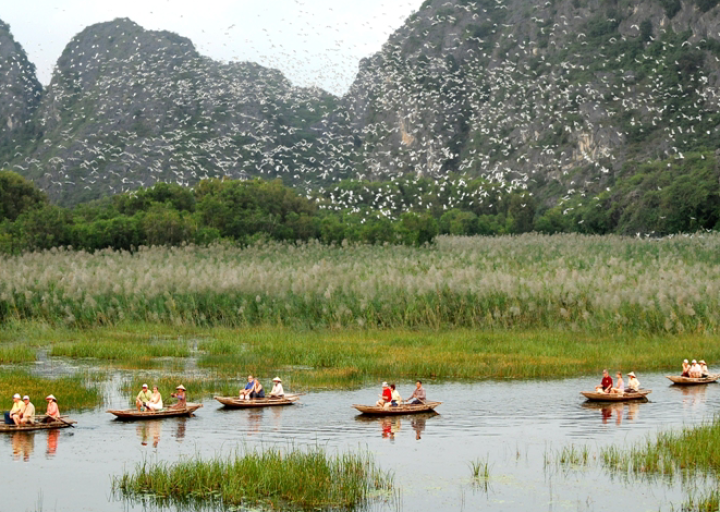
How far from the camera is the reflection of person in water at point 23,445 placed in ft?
57.1

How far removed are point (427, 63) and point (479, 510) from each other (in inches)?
7377

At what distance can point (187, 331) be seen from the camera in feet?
111

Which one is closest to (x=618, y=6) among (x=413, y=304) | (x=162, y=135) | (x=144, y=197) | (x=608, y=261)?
(x=162, y=135)

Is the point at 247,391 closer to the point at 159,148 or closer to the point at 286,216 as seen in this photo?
the point at 286,216

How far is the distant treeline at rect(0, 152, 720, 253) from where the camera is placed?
62.6m

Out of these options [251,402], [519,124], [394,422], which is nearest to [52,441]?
[251,402]

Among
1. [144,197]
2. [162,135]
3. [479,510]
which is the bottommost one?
[479,510]

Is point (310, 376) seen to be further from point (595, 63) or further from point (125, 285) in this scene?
point (595, 63)

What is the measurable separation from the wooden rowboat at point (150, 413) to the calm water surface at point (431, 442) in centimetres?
15

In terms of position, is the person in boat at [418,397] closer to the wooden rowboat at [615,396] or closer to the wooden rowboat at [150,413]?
the wooden rowboat at [615,396]

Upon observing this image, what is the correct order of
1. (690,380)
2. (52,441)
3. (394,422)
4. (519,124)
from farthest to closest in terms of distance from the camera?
1. (519,124)
2. (690,380)
3. (394,422)
4. (52,441)

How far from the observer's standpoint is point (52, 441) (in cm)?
1856

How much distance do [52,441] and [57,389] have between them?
16.1 feet

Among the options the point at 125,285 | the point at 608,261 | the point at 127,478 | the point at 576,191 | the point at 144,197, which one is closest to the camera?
the point at 127,478
